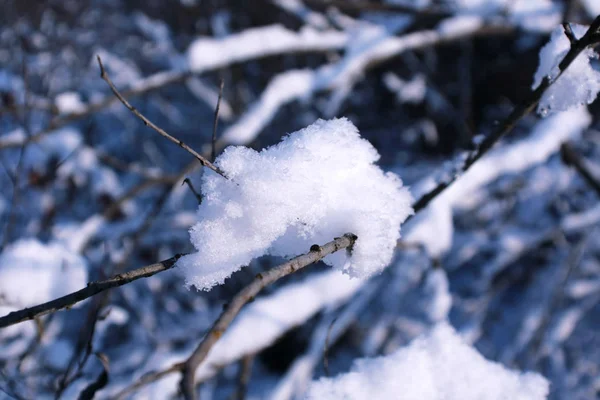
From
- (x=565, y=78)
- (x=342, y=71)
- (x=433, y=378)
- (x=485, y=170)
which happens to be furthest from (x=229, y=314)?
(x=342, y=71)

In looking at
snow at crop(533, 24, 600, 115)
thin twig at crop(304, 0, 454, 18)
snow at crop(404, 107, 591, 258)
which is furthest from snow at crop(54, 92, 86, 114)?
snow at crop(533, 24, 600, 115)

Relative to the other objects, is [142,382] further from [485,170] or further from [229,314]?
[485,170]

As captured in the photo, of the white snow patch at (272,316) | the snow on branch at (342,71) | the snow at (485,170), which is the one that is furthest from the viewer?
the snow on branch at (342,71)

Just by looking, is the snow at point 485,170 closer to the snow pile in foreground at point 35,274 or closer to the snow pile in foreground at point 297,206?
the snow pile in foreground at point 297,206

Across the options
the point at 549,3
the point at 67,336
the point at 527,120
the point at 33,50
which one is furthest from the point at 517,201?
the point at 33,50

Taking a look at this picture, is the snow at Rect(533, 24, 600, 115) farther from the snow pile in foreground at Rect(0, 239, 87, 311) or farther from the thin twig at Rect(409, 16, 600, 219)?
the snow pile in foreground at Rect(0, 239, 87, 311)

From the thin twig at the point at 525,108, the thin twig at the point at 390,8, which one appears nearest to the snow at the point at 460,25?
the thin twig at the point at 390,8

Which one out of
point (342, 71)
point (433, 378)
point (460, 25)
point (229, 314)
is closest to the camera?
point (229, 314)

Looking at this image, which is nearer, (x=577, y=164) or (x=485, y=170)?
(x=485, y=170)
